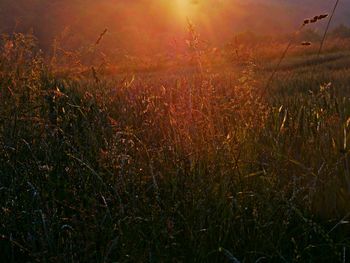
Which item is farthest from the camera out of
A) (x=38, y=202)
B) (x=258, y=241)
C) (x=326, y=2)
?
(x=326, y=2)

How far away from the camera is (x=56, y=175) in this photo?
7.61 ft

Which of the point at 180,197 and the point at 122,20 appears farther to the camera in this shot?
the point at 122,20

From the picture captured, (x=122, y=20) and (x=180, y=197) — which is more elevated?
(x=122, y=20)

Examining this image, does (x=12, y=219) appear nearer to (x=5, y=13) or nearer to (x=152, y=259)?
(x=152, y=259)

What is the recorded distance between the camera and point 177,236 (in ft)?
6.14

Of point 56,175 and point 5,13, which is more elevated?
point 5,13

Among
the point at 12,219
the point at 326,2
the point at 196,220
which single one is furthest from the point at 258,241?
the point at 326,2

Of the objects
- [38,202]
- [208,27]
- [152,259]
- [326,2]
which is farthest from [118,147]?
[326,2]

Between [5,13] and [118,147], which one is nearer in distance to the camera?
[118,147]

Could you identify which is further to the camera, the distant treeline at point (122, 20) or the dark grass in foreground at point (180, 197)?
the distant treeline at point (122, 20)

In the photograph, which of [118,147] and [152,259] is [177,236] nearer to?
[152,259]

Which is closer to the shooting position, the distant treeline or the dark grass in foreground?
the dark grass in foreground

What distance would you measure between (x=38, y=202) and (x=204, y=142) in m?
0.73

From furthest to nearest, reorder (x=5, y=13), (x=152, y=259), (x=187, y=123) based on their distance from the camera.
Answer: (x=5, y=13), (x=187, y=123), (x=152, y=259)
